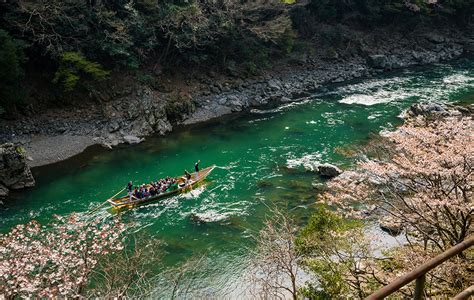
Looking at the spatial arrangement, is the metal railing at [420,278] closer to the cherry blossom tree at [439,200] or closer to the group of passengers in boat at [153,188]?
the cherry blossom tree at [439,200]

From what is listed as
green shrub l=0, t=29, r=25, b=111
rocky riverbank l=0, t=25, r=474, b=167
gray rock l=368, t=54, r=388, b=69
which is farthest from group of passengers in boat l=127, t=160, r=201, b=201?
gray rock l=368, t=54, r=388, b=69

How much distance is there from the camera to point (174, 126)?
99.7ft

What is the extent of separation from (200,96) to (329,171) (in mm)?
15141

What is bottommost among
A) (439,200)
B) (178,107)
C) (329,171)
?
(329,171)

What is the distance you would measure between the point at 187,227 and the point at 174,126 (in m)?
13.3

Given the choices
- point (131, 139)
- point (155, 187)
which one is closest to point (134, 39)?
point (131, 139)

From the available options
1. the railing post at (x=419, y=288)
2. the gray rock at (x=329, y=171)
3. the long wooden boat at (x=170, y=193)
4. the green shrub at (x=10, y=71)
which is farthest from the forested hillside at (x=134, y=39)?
the railing post at (x=419, y=288)

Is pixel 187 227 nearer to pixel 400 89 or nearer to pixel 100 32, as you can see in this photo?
pixel 100 32

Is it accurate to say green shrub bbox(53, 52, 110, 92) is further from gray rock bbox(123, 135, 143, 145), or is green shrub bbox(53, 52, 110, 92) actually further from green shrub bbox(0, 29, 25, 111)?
gray rock bbox(123, 135, 143, 145)

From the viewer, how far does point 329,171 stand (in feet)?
70.7

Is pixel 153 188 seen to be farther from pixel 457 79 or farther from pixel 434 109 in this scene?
pixel 457 79

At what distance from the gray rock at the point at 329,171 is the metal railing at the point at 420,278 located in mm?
18964

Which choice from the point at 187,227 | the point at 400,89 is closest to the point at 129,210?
the point at 187,227

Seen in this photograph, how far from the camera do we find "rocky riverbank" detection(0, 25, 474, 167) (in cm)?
2630
